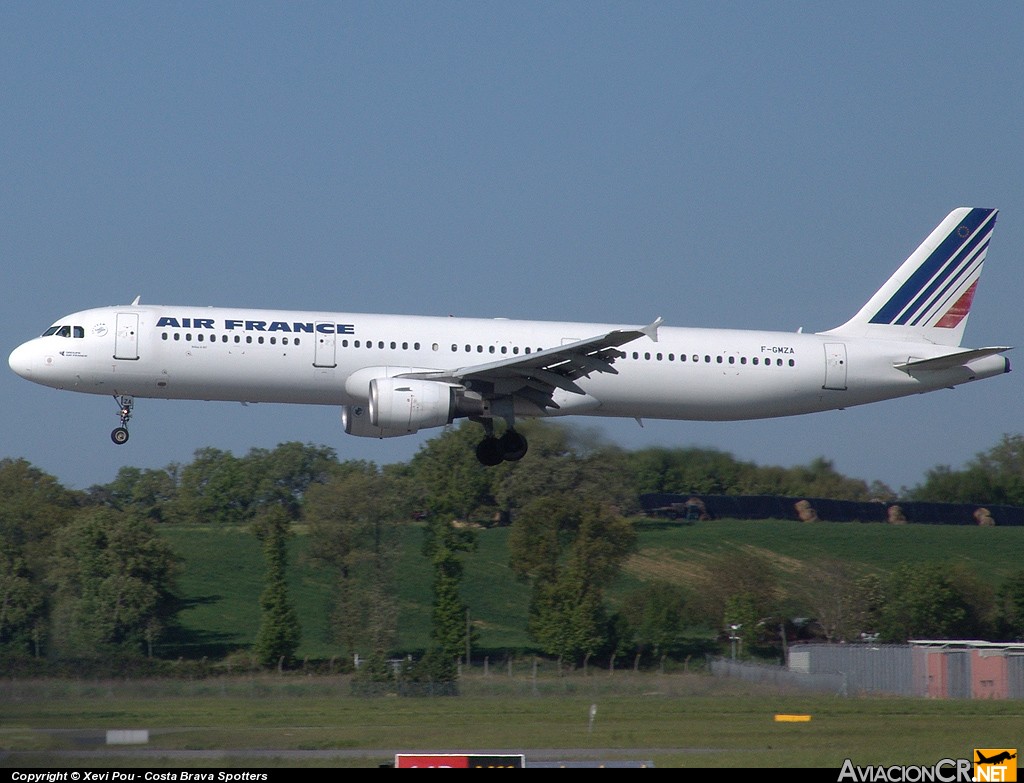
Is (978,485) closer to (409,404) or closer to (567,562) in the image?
(567,562)

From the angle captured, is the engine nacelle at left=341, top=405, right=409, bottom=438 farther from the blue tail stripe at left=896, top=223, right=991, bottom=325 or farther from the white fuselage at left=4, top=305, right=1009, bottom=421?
the blue tail stripe at left=896, top=223, right=991, bottom=325

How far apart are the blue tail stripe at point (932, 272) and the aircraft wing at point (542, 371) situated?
9.50 m

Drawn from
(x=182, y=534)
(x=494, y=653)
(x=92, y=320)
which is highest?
(x=92, y=320)

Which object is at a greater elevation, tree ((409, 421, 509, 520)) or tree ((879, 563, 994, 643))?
tree ((409, 421, 509, 520))

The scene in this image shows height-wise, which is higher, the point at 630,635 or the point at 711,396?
the point at 711,396

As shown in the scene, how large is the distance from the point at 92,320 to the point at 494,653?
96.8ft

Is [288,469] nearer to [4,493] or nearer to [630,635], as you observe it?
[4,493]

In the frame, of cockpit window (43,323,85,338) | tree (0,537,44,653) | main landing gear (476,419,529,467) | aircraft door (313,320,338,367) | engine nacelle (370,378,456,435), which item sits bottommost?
tree (0,537,44,653)

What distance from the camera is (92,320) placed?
34.3 meters

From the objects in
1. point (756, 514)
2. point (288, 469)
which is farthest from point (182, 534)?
point (756, 514)

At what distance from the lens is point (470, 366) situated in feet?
115

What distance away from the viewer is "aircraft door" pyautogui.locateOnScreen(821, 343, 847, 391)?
122 ft

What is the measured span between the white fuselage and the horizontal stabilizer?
0.24 meters

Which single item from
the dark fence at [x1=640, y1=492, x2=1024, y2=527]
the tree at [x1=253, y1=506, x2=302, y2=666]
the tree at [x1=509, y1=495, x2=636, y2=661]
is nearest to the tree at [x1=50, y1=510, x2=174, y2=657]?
the tree at [x1=253, y1=506, x2=302, y2=666]
